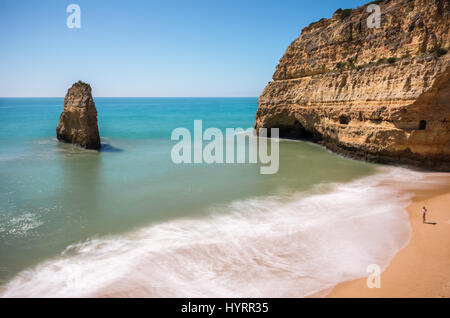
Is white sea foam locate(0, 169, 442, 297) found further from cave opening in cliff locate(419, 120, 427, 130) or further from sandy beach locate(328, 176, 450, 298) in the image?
cave opening in cliff locate(419, 120, 427, 130)

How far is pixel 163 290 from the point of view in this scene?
6281 millimetres

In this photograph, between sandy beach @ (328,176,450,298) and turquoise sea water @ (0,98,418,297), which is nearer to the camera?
sandy beach @ (328,176,450,298)

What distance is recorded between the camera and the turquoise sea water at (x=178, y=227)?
21.8ft

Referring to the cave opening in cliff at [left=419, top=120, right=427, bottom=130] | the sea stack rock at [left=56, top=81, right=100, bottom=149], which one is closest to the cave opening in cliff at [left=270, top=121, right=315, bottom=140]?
the cave opening in cliff at [left=419, top=120, right=427, bottom=130]

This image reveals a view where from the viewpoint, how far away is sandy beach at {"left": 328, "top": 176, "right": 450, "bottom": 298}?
5.82 meters

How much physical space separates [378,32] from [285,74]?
8.15 m

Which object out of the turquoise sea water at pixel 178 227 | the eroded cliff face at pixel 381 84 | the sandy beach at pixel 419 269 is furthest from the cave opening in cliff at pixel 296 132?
the sandy beach at pixel 419 269

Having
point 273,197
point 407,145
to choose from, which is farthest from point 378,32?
point 273,197

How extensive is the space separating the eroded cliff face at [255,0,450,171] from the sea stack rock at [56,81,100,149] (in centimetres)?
1483

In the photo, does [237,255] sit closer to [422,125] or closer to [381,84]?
[422,125]

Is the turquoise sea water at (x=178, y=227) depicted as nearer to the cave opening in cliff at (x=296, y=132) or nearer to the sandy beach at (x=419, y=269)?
the sandy beach at (x=419, y=269)

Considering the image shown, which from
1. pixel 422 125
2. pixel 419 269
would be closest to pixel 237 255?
pixel 419 269

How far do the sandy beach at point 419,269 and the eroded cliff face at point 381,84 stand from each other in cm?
607
